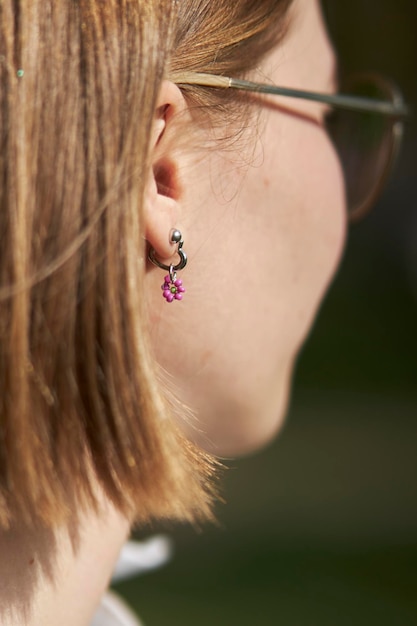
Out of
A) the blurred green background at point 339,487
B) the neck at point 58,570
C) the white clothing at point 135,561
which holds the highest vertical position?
the neck at point 58,570

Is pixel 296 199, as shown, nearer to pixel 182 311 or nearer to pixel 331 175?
pixel 331 175

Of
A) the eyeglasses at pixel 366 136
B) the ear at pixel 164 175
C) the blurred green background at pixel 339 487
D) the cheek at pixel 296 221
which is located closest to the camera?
the ear at pixel 164 175

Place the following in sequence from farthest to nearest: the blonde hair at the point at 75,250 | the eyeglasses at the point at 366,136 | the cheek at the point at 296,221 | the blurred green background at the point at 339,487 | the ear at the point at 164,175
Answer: the blurred green background at the point at 339,487 < the eyeglasses at the point at 366,136 < the cheek at the point at 296,221 < the ear at the point at 164,175 < the blonde hair at the point at 75,250

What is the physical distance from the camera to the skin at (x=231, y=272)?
932 mm

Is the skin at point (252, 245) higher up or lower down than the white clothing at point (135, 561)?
higher up

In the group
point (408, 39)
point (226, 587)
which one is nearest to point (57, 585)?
point (226, 587)

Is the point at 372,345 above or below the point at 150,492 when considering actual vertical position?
below

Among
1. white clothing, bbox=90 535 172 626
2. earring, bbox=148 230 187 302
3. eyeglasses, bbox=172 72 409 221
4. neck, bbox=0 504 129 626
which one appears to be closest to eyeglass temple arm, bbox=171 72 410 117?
eyeglasses, bbox=172 72 409 221

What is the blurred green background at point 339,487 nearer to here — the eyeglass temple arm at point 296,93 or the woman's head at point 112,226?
the eyeglass temple arm at point 296,93

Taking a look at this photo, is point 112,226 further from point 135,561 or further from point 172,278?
point 135,561

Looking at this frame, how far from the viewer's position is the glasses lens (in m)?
1.44

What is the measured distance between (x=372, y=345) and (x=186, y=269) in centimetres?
390

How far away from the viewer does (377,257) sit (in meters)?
5.24

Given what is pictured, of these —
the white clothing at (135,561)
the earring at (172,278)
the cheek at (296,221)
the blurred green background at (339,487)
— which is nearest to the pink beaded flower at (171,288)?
the earring at (172,278)
